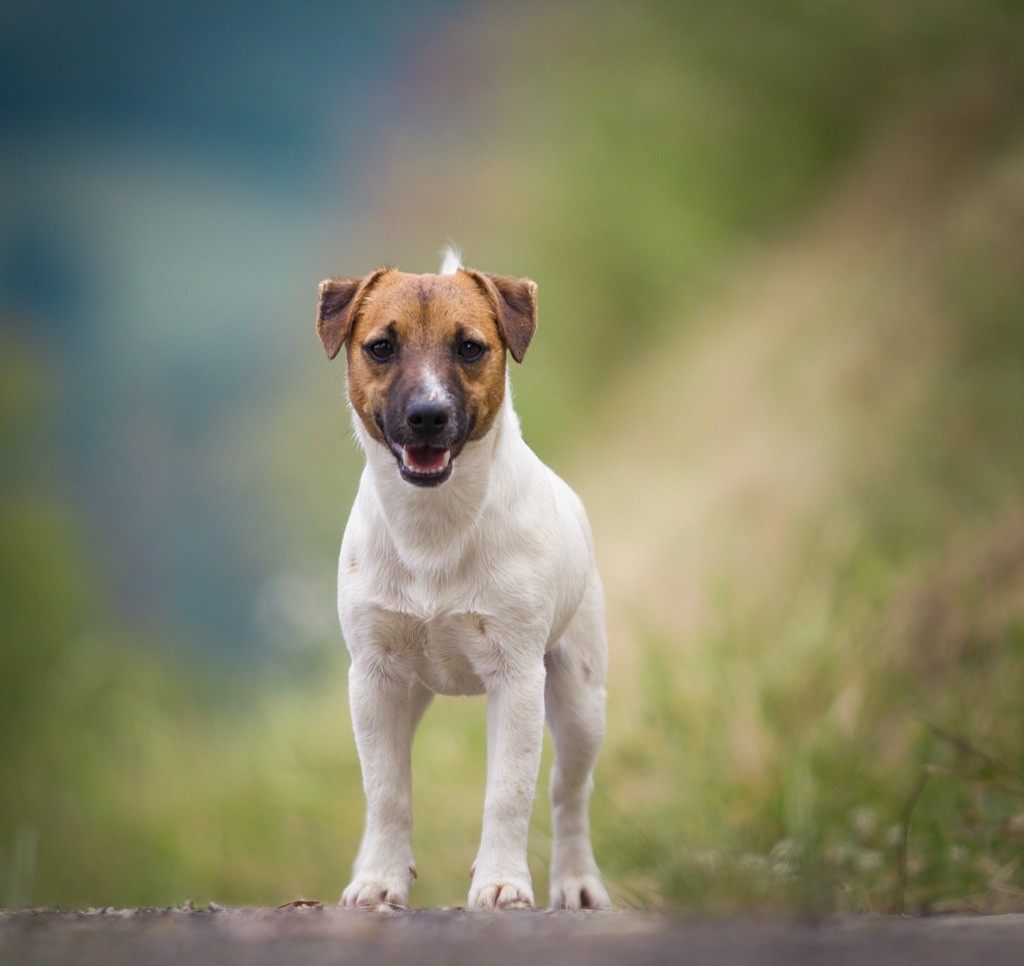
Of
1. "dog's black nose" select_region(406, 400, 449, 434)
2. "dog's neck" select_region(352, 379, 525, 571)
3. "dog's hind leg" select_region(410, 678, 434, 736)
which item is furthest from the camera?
"dog's hind leg" select_region(410, 678, 434, 736)

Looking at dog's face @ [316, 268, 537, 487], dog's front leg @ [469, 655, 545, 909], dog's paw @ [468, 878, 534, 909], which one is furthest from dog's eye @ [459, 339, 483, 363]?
dog's paw @ [468, 878, 534, 909]

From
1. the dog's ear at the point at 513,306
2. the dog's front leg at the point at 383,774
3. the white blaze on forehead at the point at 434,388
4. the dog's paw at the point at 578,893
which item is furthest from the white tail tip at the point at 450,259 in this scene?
the dog's paw at the point at 578,893

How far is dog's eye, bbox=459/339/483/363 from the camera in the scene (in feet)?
17.0

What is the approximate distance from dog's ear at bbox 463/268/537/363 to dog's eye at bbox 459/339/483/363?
0.55 ft

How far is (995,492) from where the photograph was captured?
11633 mm

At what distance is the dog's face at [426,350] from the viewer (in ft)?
16.0

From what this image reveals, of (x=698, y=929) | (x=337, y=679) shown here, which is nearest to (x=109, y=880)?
(x=337, y=679)

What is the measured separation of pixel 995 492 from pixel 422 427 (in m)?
8.18

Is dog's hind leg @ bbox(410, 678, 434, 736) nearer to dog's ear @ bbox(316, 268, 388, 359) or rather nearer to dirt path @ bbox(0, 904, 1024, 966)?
dog's ear @ bbox(316, 268, 388, 359)

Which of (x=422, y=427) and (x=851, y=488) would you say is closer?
(x=422, y=427)

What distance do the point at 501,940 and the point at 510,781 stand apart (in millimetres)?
1504

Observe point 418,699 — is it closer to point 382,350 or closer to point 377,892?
point 377,892

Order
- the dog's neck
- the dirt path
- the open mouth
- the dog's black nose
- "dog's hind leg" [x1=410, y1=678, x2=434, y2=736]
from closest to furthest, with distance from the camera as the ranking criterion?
1. the dirt path
2. the dog's black nose
3. the open mouth
4. the dog's neck
5. "dog's hind leg" [x1=410, y1=678, x2=434, y2=736]

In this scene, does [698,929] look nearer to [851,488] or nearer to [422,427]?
[422,427]
